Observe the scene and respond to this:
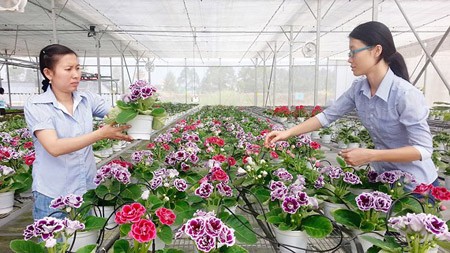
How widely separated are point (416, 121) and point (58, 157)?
1.46m

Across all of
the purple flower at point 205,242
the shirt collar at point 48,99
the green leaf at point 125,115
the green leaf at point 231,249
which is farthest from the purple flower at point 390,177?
the shirt collar at point 48,99

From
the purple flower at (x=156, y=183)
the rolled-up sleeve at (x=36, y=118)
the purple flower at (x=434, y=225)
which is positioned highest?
the rolled-up sleeve at (x=36, y=118)

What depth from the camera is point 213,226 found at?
886 mm

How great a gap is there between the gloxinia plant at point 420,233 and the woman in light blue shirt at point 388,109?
0.37 meters

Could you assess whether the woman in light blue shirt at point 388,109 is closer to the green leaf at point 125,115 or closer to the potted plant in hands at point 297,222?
the potted plant in hands at point 297,222

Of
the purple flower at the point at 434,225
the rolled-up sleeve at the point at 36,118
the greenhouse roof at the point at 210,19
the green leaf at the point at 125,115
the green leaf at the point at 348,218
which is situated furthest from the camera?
the greenhouse roof at the point at 210,19

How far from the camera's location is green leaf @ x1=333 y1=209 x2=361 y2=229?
119 centimetres

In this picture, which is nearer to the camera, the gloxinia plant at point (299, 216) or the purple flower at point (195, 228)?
the purple flower at point (195, 228)

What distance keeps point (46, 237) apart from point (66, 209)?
25 centimetres

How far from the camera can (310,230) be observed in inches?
44.3

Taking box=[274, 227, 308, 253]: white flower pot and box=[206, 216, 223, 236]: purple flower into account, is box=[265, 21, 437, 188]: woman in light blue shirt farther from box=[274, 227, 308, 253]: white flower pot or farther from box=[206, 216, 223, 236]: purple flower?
box=[206, 216, 223, 236]: purple flower

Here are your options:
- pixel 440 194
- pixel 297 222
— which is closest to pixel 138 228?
pixel 297 222

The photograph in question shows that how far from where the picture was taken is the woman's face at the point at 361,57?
1332mm

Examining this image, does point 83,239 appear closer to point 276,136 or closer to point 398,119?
point 276,136
